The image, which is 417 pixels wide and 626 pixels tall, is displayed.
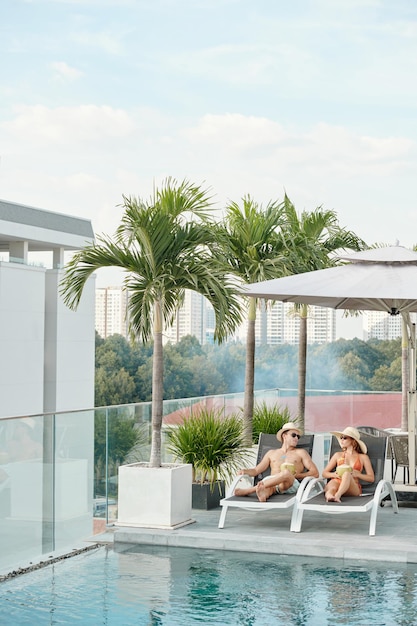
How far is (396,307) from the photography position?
977cm

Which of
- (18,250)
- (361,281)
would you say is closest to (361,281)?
(361,281)

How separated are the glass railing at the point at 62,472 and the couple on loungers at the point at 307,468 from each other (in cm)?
136

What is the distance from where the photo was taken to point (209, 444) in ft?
30.8

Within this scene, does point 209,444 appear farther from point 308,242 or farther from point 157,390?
point 308,242

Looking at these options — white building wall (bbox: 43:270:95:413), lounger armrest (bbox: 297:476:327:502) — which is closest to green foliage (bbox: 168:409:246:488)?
lounger armrest (bbox: 297:476:327:502)

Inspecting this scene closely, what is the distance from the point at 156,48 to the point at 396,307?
1855 inches

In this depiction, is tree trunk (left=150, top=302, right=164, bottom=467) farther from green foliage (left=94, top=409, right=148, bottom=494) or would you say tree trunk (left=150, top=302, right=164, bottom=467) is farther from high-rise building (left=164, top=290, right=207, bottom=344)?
high-rise building (left=164, top=290, right=207, bottom=344)

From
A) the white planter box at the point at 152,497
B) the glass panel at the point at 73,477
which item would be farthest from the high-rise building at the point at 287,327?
the white planter box at the point at 152,497

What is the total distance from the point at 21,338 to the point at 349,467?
1426 inches

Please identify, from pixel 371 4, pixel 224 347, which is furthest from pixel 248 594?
pixel 224 347

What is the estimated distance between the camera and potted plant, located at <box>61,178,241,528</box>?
8.54 metres

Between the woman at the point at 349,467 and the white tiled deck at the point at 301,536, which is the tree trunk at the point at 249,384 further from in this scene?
the woman at the point at 349,467

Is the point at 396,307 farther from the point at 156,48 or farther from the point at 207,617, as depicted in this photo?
the point at 156,48

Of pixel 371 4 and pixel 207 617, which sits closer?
pixel 207 617
